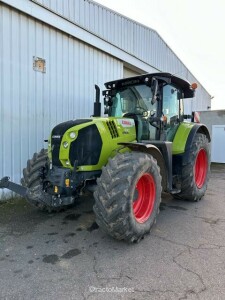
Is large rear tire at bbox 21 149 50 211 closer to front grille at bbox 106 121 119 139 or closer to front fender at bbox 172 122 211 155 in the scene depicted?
front grille at bbox 106 121 119 139

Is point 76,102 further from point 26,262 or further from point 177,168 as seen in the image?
point 26,262

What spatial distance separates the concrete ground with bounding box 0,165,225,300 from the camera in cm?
249

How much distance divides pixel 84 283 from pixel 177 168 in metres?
3.09

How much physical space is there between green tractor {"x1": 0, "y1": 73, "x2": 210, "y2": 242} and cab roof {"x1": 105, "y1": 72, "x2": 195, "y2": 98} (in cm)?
2

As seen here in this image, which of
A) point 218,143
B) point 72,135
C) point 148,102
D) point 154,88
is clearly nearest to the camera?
point 72,135

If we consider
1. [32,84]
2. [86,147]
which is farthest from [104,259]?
[32,84]

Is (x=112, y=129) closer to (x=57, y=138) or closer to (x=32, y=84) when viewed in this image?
(x=57, y=138)

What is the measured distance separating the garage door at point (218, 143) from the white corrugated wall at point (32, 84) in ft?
27.0

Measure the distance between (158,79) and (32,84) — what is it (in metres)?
2.95

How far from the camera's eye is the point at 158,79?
4.52 metres

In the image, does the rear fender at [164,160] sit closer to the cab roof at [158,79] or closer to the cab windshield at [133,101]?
the cab windshield at [133,101]

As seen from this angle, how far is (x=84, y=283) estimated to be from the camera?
2.61 metres

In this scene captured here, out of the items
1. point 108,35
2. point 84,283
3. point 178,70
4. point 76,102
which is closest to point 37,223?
point 84,283

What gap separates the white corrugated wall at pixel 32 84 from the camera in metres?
5.43
